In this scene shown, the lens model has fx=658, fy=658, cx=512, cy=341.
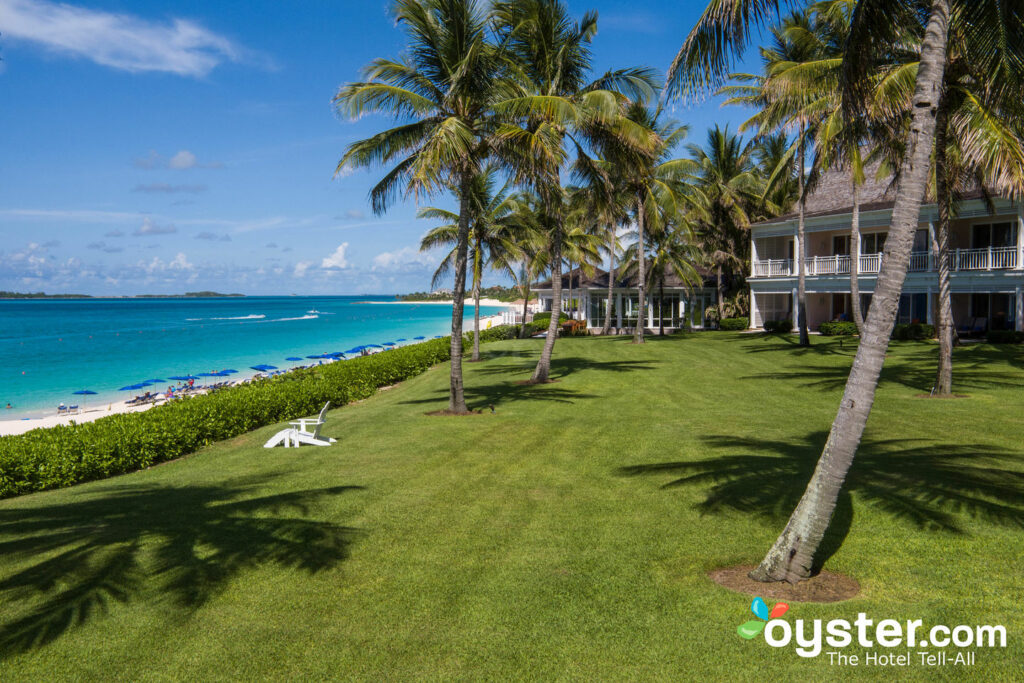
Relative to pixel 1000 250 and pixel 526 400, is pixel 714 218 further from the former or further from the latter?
pixel 526 400

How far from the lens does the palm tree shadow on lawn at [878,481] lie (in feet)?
22.7

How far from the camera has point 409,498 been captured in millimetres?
8383

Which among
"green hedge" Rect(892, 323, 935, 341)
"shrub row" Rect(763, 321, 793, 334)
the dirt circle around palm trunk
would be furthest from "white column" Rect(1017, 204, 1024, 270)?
the dirt circle around palm trunk

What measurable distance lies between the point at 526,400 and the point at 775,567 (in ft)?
37.5

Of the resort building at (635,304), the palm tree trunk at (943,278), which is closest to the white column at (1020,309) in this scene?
the palm tree trunk at (943,278)

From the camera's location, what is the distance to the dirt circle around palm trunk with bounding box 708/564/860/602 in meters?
5.30

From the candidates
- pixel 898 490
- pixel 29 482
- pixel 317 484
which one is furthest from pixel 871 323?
pixel 29 482

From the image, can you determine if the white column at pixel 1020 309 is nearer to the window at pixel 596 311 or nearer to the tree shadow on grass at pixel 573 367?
the tree shadow on grass at pixel 573 367

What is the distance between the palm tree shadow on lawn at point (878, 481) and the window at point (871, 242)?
2491 centimetres

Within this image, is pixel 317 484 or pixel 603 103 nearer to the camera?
pixel 317 484

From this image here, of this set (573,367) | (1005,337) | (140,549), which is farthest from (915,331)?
(140,549)

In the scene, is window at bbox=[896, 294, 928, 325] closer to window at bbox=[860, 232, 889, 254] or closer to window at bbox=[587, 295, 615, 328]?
window at bbox=[860, 232, 889, 254]

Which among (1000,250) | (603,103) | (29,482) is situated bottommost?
(29,482)

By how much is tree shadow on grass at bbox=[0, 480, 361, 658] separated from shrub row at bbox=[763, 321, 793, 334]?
30.3m
